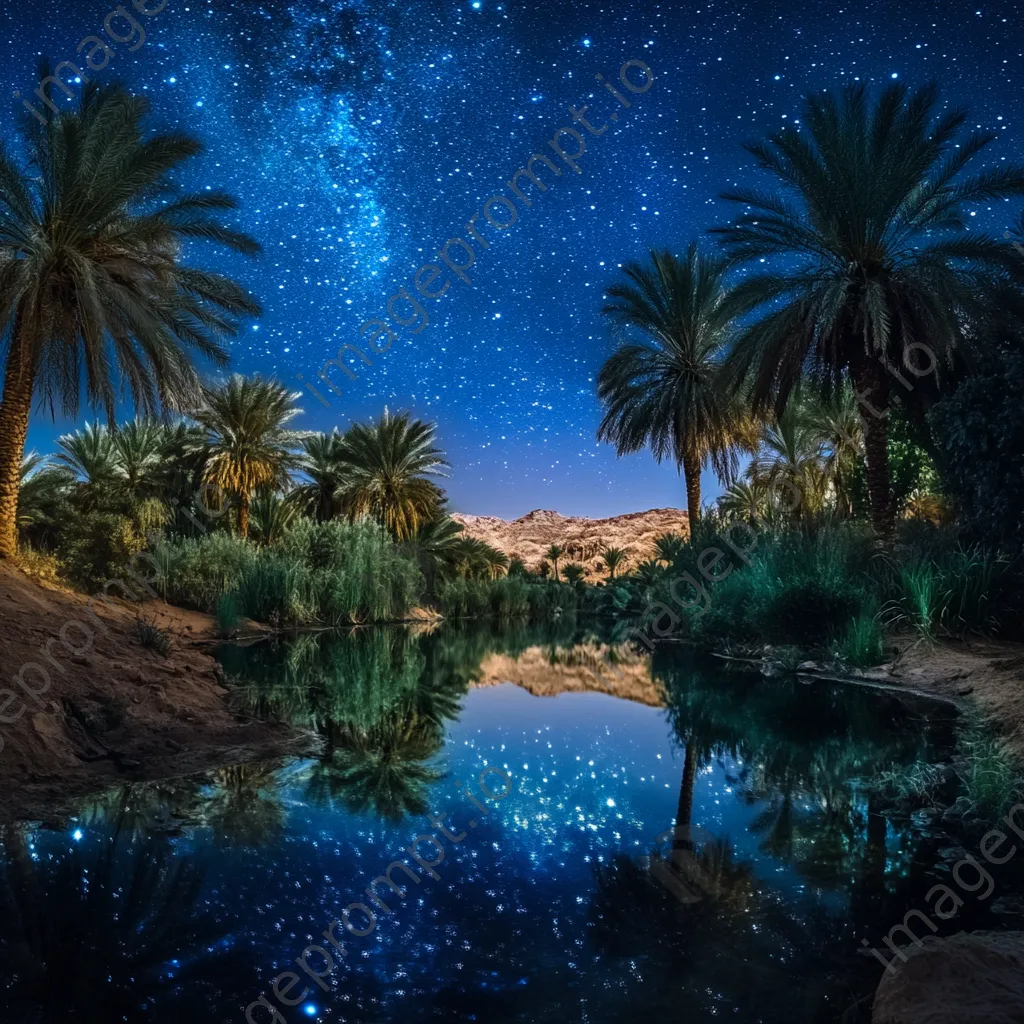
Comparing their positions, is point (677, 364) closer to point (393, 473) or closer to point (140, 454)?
point (393, 473)

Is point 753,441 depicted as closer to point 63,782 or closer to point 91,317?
point 91,317

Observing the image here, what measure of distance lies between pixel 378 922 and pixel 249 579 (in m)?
17.9

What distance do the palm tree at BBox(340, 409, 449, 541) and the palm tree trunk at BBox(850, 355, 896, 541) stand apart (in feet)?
76.6

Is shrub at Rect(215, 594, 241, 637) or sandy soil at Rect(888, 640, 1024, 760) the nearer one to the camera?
sandy soil at Rect(888, 640, 1024, 760)

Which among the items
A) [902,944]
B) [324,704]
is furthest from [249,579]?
[902,944]

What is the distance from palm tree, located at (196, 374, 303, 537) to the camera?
30.6 m

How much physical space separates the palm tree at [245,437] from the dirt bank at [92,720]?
947 inches

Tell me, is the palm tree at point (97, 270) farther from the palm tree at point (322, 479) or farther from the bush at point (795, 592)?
the palm tree at point (322, 479)

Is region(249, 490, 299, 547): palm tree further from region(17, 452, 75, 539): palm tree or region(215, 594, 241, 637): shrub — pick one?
region(215, 594, 241, 637): shrub

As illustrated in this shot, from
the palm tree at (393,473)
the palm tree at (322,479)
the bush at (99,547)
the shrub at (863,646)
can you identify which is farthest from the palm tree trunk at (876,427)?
the palm tree at (322,479)

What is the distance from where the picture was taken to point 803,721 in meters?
6.64

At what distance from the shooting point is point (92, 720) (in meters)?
5.15

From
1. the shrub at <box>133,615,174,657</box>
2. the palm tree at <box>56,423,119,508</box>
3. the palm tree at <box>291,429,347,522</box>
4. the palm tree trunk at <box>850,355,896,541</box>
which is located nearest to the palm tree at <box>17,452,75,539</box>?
the palm tree at <box>56,423,119,508</box>

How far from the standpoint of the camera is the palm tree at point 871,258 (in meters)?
13.7
